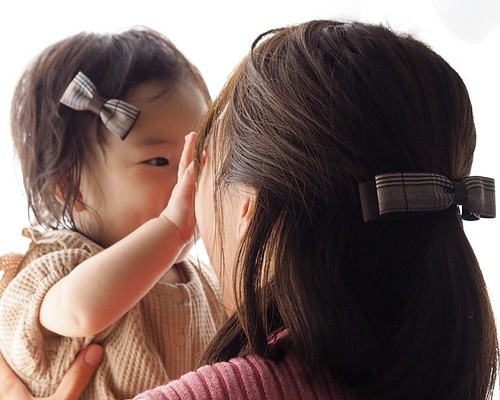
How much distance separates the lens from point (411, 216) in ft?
2.10

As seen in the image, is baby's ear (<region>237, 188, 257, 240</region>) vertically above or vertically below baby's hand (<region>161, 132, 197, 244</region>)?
above

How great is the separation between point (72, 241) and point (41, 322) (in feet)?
0.41

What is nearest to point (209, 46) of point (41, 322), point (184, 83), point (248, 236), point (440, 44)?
point (184, 83)

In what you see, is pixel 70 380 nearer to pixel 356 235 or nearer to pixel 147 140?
pixel 147 140

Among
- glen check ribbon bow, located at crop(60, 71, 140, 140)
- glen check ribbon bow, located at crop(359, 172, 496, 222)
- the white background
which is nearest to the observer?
glen check ribbon bow, located at crop(359, 172, 496, 222)

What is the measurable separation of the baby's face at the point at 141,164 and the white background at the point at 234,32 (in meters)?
0.17

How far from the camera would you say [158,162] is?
3.38ft

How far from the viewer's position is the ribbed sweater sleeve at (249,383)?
0.61 metres

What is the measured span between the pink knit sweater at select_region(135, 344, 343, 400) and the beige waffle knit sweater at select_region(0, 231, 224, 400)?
13.5 inches

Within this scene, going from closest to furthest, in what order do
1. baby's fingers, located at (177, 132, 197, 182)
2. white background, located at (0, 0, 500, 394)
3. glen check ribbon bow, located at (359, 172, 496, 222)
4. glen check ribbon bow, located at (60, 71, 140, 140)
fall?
glen check ribbon bow, located at (359, 172, 496, 222) → baby's fingers, located at (177, 132, 197, 182) → glen check ribbon bow, located at (60, 71, 140, 140) → white background, located at (0, 0, 500, 394)

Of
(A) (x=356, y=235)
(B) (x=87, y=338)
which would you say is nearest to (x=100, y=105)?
(B) (x=87, y=338)

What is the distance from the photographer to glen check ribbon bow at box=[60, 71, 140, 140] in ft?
3.22

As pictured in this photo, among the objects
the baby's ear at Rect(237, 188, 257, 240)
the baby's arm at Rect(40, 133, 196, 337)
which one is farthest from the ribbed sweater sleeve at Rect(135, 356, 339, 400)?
the baby's arm at Rect(40, 133, 196, 337)

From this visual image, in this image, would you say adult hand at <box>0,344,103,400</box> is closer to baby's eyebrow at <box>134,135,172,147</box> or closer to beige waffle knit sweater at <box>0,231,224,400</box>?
beige waffle knit sweater at <box>0,231,224,400</box>
